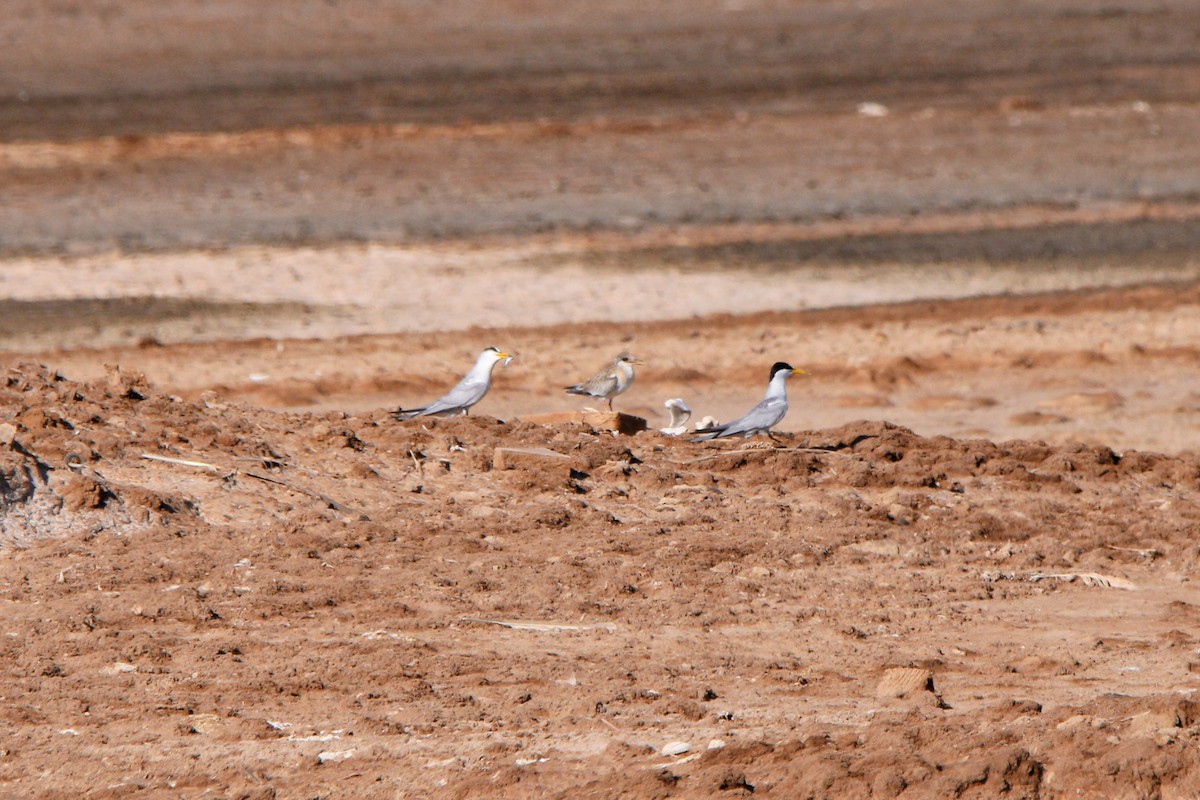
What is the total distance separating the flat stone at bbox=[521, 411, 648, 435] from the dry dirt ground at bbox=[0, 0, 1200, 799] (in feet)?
0.92

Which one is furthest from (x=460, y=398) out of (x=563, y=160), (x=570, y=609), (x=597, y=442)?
(x=563, y=160)

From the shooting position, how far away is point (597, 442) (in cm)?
979

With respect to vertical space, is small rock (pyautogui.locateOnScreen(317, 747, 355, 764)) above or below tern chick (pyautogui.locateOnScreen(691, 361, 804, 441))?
below

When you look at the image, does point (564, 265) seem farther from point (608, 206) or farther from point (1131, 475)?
point (1131, 475)

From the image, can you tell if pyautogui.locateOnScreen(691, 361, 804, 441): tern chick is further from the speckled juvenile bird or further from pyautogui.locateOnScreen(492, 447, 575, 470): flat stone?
the speckled juvenile bird

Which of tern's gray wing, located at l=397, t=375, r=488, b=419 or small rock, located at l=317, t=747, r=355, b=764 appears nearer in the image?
small rock, located at l=317, t=747, r=355, b=764

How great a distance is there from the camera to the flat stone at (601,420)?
34.1 feet

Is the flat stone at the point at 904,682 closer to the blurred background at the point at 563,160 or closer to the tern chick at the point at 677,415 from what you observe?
the tern chick at the point at 677,415

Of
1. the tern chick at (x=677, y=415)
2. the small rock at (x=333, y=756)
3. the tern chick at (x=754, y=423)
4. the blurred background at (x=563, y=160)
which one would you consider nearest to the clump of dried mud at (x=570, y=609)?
the small rock at (x=333, y=756)

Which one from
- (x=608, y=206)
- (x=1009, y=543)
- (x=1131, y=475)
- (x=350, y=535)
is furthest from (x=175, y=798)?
(x=608, y=206)

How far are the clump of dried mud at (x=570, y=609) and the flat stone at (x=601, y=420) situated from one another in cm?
28

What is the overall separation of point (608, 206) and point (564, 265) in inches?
110

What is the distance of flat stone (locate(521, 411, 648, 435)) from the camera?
10.4 metres

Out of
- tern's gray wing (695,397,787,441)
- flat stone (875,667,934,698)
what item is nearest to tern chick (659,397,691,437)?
tern's gray wing (695,397,787,441)
